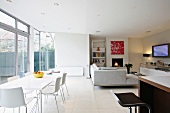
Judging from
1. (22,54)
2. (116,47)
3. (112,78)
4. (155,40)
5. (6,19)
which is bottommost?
(112,78)

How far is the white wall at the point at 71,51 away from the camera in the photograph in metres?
8.87

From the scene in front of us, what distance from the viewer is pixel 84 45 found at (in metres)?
8.95

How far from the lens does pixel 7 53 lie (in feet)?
16.9

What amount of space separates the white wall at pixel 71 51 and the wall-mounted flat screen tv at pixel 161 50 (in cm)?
397

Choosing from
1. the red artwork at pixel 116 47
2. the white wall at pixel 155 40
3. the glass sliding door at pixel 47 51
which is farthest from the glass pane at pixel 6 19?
the white wall at pixel 155 40

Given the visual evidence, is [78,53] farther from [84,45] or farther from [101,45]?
[101,45]

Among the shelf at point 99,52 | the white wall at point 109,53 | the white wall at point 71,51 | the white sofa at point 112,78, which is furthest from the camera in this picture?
the white wall at point 109,53

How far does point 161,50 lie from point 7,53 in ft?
23.5

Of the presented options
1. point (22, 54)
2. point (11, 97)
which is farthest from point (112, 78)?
point (22, 54)

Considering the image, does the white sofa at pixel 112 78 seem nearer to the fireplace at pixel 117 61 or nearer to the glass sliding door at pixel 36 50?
the glass sliding door at pixel 36 50

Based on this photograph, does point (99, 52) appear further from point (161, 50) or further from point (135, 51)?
point (161, 50)

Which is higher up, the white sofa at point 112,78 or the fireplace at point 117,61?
the fireplace at point 117,61

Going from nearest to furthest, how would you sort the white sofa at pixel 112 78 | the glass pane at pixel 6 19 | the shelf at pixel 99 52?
the glass pane at pixel 6 19 → the white sofa at pixel 112 78 → the shelf at pixel 99 52

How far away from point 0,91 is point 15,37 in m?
3.91
